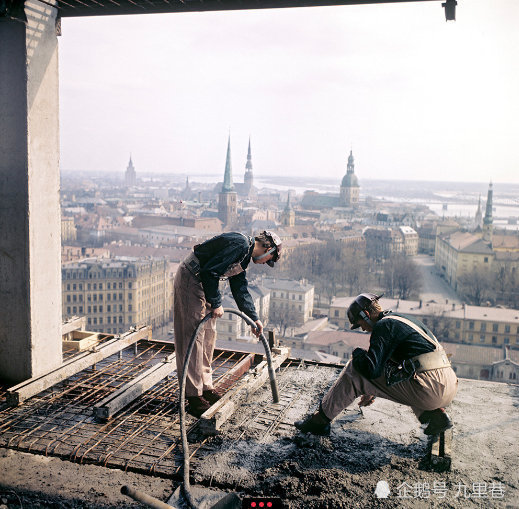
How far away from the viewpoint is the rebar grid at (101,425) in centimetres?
230

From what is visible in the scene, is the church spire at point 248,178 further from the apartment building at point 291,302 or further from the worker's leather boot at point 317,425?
the worker's leather boot at point 317,425

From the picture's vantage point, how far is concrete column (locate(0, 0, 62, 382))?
2787 millimetres

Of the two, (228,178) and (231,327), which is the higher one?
(228,178)

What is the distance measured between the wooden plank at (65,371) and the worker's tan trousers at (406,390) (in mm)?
1402

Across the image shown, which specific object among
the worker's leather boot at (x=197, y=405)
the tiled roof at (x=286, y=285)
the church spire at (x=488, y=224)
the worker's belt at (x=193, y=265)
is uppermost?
the worker's belt at (x=193, y=265)

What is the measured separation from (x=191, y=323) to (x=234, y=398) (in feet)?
1.41

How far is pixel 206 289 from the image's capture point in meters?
2.55

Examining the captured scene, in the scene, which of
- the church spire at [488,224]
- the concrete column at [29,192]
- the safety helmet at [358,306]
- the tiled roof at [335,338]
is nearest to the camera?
the safety helmet at [358,306]

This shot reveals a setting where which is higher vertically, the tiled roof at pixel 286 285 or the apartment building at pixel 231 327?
Answer: the tiled roof at pixel 286 285

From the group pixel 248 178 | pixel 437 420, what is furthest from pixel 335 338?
pixel 248 178

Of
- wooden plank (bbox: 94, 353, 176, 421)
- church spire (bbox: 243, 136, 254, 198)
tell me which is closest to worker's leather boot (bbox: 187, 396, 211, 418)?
wooden plank (bbox: 94, 353, 176, 421)

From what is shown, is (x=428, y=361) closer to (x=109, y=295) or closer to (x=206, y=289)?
(x=206, y=289)

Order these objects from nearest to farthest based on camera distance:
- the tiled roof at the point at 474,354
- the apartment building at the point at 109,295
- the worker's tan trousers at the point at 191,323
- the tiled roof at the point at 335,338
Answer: the worker's tan trousers at the point at 191,323
the tiled roof at the point at 474,354
the tiled roof at the point at 335,338
the apartment building at the point at 109,295

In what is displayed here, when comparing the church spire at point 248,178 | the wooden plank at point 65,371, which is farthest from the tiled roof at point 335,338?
the church spire at point 248,178
